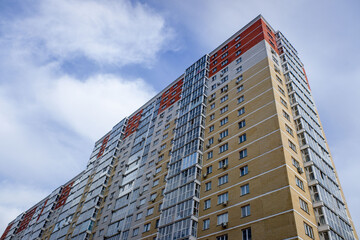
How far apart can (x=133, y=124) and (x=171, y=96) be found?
500 inches

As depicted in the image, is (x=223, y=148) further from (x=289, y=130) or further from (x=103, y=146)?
(x=103, y=146)

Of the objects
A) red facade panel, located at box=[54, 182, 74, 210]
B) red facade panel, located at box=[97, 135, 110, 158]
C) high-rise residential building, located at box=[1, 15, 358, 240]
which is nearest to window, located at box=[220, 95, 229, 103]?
high-rise residential building, located at box=[1, 15, 358, 240]

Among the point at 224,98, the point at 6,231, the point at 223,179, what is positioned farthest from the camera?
the point at 6,231

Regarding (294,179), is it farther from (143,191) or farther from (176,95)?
(176,95)

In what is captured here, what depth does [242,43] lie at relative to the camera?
158ft

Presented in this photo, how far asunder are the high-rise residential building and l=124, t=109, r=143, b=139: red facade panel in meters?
0.70

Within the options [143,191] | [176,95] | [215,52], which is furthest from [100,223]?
[215,52]

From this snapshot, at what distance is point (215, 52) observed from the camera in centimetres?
5453

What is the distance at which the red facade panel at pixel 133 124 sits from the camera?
6389 cm

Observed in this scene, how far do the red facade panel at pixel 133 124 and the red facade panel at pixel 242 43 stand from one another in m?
21.2

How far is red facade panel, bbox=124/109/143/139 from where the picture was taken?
6389 centimetres

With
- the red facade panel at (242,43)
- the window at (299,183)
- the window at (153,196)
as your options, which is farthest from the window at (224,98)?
the window at (299,183)

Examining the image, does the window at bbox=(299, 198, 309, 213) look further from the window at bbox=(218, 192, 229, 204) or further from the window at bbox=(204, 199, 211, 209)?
the window at bbox=(204, 199, 211, 209)

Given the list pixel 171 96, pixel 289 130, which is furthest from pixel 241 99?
pixel 171 96
